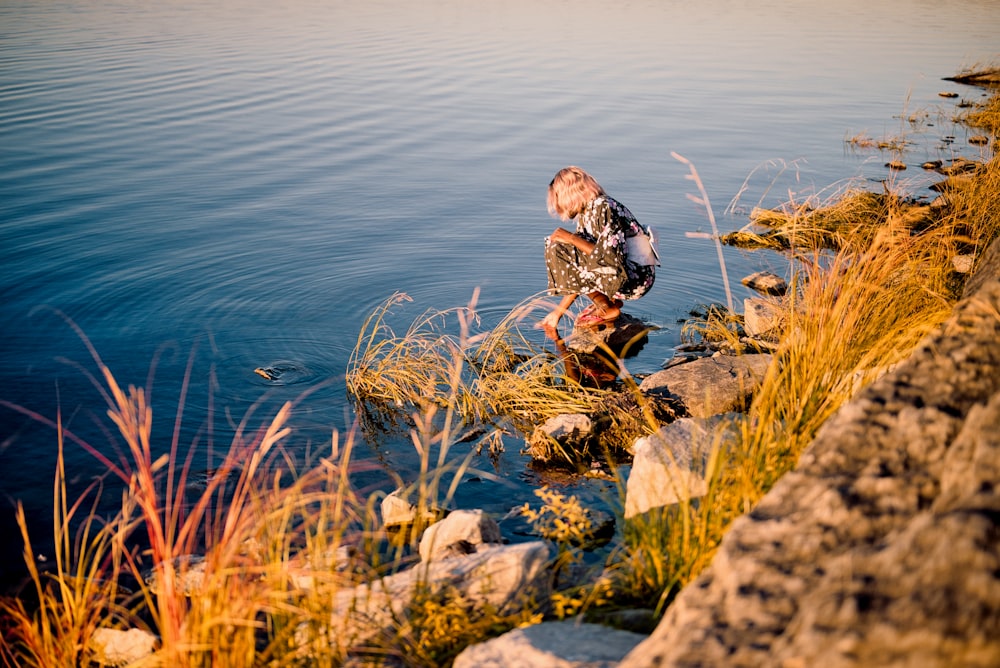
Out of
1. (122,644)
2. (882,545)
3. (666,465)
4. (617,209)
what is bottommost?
(122,644)

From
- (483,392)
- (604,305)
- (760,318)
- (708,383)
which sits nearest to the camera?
(708,383)

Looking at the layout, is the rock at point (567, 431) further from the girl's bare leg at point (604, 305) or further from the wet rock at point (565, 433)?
the girl's bare leg at point (604, 305)

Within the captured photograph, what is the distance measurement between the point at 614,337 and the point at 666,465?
3099 millimetres

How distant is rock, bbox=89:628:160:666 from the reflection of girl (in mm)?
3929

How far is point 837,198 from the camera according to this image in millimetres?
9633

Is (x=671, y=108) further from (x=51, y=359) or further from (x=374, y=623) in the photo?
(x=374, y=623)

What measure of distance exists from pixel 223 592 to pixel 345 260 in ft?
20.1

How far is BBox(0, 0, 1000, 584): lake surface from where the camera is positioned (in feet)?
21.1

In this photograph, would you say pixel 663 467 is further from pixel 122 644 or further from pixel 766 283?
pixel 766 283

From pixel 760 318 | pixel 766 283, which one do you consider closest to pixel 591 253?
pixel 760 318

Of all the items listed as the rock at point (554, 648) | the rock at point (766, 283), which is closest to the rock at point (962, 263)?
the rock at point (766, 283)

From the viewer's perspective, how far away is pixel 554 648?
2.59 meters

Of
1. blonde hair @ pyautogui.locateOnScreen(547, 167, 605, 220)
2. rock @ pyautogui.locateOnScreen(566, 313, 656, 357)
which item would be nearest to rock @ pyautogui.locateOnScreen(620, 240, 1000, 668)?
rock @ pyautogui.locateOnScreen(566, 313, 656, 357)

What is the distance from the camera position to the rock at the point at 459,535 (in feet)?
12.5
